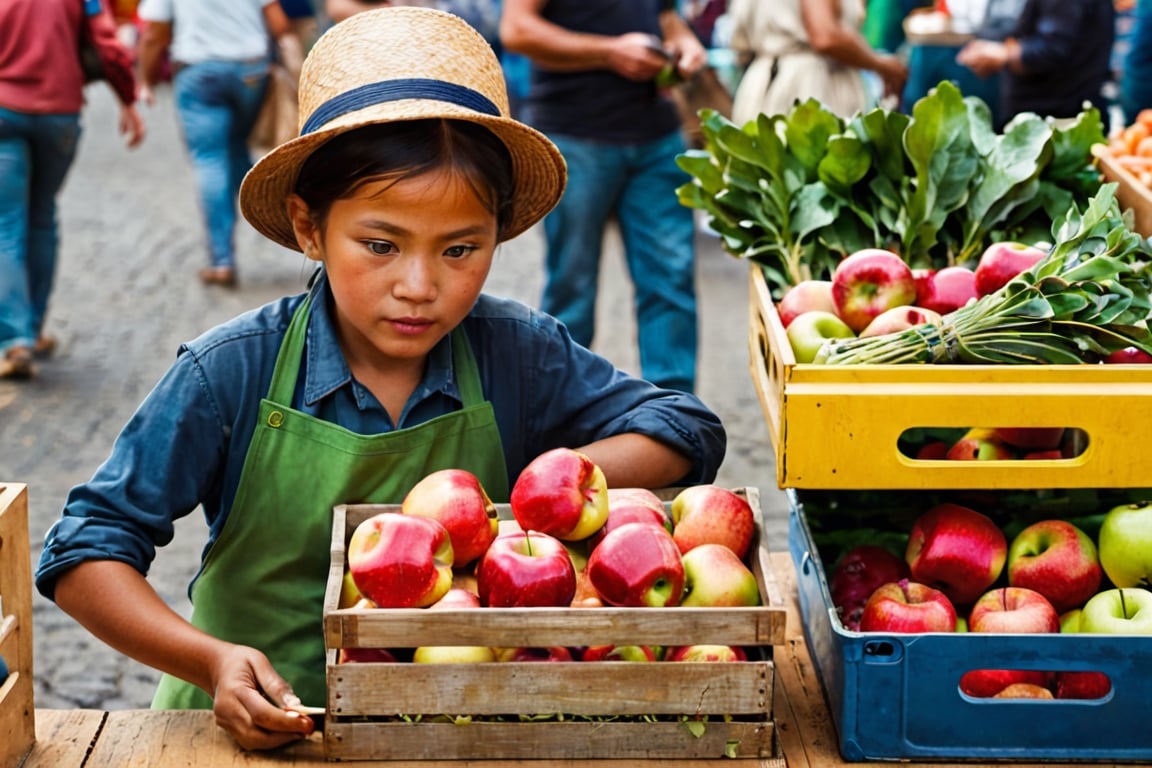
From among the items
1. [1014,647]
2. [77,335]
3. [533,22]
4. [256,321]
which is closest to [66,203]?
[77,335]

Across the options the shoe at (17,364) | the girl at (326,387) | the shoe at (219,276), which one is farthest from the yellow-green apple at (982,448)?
the shoe at (219,276)

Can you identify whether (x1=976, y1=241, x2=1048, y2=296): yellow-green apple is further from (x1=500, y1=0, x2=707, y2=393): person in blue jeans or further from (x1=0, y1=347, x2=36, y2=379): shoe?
(x1=0, y1=347, x2=36, y2=379): shoe

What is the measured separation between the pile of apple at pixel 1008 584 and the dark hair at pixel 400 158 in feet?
2.61

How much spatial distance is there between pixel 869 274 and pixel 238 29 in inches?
234

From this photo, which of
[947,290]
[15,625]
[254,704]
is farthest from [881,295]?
[15,625]

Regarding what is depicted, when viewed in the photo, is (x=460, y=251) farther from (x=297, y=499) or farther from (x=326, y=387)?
(x=297, y=499)

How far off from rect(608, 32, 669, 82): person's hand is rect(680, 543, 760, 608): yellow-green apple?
11.4 ft

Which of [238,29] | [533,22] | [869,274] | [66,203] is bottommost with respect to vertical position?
[66,203]

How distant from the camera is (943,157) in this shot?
106 inches

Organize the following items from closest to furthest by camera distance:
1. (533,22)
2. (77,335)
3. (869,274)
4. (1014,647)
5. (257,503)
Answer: (1014,647) < (257,503) < (869,274) < (533,22) < (77,335)

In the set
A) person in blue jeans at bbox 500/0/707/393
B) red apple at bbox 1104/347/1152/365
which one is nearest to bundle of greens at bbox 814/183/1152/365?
red apple at bbox 1104/347/1152/365

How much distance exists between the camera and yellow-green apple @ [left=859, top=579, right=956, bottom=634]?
197cm

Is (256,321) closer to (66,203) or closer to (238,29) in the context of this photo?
(238,29)

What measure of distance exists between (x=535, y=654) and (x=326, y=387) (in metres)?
0.62
